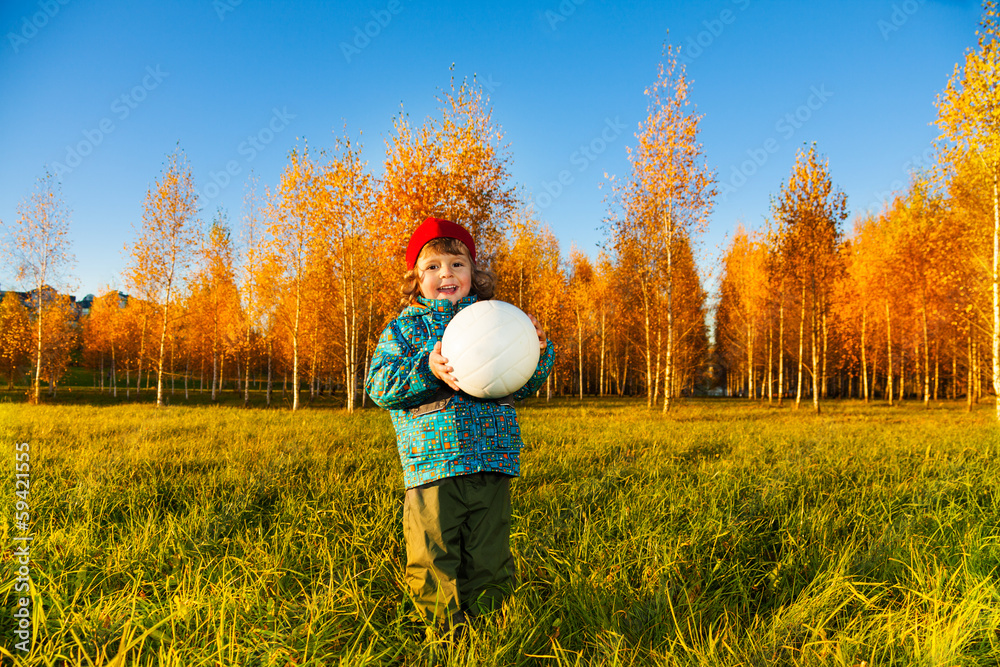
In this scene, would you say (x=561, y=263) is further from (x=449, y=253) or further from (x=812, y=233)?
(x=449, y=253)

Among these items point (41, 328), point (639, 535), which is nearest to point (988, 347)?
point (639, 535)

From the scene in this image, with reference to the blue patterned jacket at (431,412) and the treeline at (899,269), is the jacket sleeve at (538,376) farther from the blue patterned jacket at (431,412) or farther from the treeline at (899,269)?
the treeline at (899,269)

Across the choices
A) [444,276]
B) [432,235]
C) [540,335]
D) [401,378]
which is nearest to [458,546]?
[401,378]

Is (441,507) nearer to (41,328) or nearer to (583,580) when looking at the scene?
(583,580)

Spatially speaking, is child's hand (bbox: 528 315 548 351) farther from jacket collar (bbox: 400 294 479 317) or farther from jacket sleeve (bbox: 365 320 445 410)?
jacket sleeve (bbox: 365 320 445 410)

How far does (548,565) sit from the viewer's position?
114 inches

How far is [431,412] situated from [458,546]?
2.30 ft

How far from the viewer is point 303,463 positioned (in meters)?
5.61

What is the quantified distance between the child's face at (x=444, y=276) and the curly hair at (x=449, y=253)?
0.11 feet

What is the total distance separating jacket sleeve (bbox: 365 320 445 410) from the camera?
239cm

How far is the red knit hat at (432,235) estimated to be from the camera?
9.09 feet

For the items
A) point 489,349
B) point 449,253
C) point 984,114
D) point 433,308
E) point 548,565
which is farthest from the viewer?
point 984,114

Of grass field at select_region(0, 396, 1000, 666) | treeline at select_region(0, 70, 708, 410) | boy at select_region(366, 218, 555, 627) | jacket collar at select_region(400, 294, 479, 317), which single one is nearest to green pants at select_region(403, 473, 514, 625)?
boy at select_region(366, 218, 555, 627)

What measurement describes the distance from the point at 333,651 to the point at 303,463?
12.5 feet
